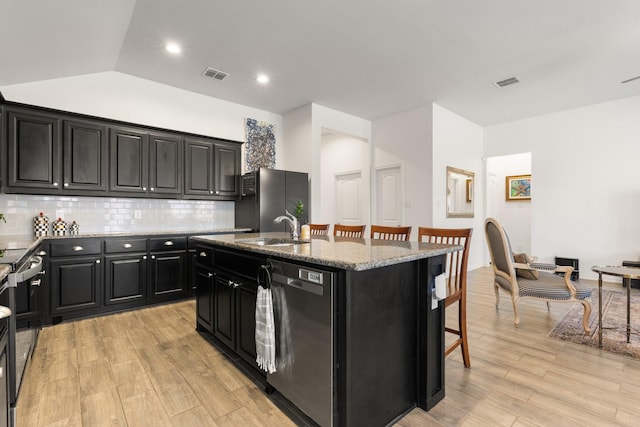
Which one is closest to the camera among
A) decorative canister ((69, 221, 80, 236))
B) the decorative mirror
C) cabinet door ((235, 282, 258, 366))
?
cabinet door ((235, 282, 258, 366))

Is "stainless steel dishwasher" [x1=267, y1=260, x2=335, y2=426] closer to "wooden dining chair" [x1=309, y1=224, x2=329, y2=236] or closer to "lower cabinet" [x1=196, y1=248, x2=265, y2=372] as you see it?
"lower cabinet" [x1=196, y1=248, x2=265, y2=372]

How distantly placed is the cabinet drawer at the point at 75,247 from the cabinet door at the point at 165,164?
0.94m

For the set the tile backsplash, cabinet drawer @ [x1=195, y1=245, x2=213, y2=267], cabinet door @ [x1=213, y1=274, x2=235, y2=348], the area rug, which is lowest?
the area rug

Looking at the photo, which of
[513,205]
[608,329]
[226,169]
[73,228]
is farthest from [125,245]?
[513,205]

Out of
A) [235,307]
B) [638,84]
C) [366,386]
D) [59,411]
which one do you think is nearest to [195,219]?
[235,307]

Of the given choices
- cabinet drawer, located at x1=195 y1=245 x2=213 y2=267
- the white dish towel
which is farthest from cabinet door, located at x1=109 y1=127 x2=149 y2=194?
the white dish towel

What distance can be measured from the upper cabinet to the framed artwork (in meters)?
6.43

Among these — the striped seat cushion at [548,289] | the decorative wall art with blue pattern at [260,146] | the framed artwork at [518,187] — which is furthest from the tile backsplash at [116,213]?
the framed artwork at [518,187]

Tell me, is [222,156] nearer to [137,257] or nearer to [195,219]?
[195,219]

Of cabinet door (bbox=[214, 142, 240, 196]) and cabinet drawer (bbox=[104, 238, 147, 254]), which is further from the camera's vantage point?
cabinet door (bbox=[214, 142, 240, 196])

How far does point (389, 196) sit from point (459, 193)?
53.5 inches

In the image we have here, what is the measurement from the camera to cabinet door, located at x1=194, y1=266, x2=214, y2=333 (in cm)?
267

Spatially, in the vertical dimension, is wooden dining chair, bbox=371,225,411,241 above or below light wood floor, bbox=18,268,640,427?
above

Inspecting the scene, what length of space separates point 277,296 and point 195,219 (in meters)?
3.31
